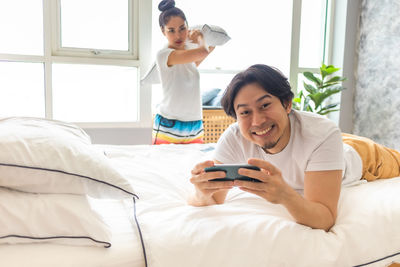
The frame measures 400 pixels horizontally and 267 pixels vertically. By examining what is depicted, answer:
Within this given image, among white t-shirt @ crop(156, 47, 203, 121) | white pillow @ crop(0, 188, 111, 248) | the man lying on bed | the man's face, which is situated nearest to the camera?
white pillow @ crop(0, 188, 111, 248)

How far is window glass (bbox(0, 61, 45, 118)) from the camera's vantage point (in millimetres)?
2703

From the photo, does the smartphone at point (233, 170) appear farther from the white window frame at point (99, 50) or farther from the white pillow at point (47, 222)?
the white window frame at point (99, 50)

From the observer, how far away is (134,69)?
296cm

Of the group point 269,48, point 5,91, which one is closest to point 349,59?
point 269,48

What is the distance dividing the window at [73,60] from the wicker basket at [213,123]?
0.58 metres

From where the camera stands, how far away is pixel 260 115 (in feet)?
3.25

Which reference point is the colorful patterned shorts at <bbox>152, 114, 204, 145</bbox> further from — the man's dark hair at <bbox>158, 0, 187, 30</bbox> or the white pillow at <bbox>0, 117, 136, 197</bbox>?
the white pillow at <bbox>0, 117, 136, 197</bbox>

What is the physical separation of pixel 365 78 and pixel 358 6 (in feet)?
2.60

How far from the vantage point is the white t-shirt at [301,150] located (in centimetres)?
97

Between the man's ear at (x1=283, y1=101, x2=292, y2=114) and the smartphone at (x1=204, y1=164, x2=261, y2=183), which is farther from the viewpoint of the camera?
the man's ear at (x1=283, y1=101, x2=292, y2=114)

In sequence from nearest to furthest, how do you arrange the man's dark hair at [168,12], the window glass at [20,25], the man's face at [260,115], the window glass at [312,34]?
the man's face at [260,115] < the man's dark hair at [168,12] < the window glass at [20,25] < the window glass at [312,34]

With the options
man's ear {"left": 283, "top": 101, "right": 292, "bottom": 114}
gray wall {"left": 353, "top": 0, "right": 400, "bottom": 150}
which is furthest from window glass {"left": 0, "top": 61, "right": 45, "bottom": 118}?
gray wall {"left": 353, "top": 0, "right": 400, "bottom": 150}

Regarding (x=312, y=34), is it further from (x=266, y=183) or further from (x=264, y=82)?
(x=266, y=183)

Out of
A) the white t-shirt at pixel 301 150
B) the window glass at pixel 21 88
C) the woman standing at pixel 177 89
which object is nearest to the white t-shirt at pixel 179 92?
the woman standing at pixel 177 89
